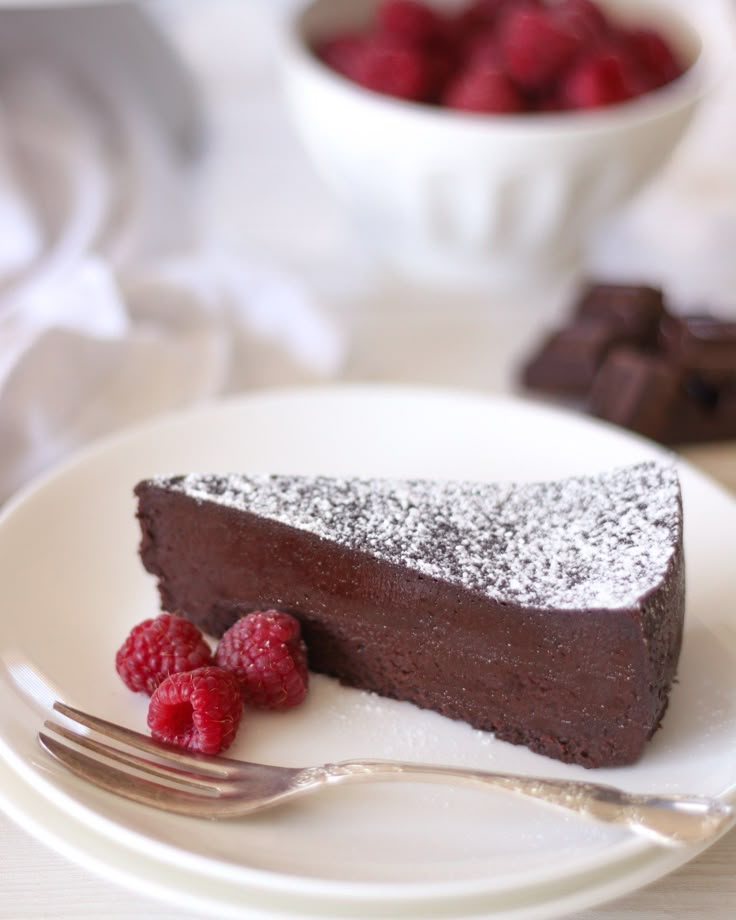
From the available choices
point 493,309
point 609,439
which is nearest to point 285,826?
point 609,439

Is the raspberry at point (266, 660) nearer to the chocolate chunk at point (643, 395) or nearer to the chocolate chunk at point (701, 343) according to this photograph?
the chocolate chunk at point (643, 395)

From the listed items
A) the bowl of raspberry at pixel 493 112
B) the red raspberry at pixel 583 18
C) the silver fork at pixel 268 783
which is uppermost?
the red raspberry at pixel 583 18

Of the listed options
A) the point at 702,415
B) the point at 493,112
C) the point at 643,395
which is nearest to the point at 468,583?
the point at 643,395

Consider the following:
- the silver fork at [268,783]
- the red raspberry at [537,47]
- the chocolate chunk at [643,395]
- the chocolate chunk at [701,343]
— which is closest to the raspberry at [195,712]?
the silver fork at [268,783]

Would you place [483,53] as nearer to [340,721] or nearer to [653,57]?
[653,57]

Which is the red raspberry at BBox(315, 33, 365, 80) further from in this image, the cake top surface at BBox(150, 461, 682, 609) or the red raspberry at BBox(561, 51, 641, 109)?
the cake top surface at BBox(150, 461, 682, 609)
